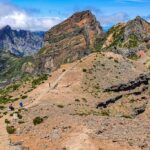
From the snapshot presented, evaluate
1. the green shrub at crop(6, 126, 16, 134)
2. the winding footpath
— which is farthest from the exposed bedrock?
the green shrub at crop(6, 126, 16, 134)

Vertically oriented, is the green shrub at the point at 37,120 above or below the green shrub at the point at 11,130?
above

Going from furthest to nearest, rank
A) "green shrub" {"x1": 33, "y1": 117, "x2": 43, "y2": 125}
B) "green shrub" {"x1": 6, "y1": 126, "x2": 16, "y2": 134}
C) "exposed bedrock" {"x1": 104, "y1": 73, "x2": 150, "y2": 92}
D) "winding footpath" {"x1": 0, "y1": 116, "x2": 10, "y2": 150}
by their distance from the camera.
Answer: "exposed bedrock" {"x1": 104, "y1": 73, "x2": 150, "y2": 92}
"green shrub" {"x1": 33, "y1": 117, "x2": 43, "y2": 125}
"green shrub" {"x1": 6, "y1": 126, "x2": 16, "y2": 134}
"winding footpath" {"x1": 0, "y1": 116, "x2": 10, "y2": 150}

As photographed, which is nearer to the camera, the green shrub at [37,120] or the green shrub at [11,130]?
the green shrub at [11,130]

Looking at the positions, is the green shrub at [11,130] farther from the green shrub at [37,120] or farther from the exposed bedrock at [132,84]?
the exposed bedrock at [132,84]

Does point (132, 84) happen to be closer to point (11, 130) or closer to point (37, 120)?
point (37, 120)

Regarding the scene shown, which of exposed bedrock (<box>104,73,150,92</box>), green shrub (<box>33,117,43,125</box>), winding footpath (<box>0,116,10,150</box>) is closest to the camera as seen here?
winding footpath (<box>0,116,10,150</box>)

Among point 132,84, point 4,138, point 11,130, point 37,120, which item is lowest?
point 4,138

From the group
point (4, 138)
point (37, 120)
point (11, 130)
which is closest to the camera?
point (4, 138)

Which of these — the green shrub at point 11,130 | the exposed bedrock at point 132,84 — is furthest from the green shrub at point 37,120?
the exposed bedrock at point 132,84

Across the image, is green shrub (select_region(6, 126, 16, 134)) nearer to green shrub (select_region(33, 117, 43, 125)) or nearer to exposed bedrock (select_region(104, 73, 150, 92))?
green shrub (select_region(33, 117, 43, 125))

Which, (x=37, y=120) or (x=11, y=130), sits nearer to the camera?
(x=11, y=130)

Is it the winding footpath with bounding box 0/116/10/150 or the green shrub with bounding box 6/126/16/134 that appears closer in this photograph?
the winding footpath with bounding box 0/116/10/150

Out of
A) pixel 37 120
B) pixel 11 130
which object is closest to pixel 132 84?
pixel 37 120

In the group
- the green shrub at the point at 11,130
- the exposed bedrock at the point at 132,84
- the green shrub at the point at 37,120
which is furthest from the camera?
the exposed bedrock at the point at 132,84
